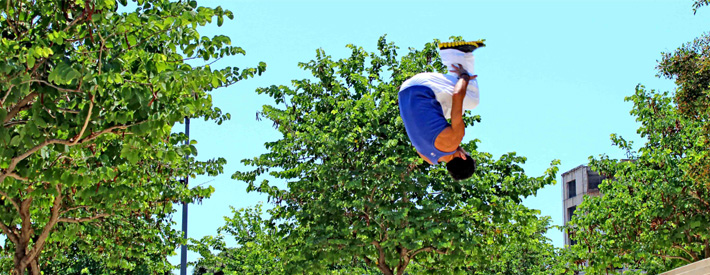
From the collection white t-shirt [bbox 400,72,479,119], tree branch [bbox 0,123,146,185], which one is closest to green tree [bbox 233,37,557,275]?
tree branch [bbox 0,123,146,185]

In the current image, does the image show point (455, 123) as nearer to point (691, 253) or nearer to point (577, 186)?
point (691, 253)

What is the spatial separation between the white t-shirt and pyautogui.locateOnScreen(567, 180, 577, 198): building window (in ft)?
260

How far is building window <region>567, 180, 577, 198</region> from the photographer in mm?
83537

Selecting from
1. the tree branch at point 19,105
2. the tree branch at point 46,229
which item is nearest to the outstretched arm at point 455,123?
the tree branch at point 19,105

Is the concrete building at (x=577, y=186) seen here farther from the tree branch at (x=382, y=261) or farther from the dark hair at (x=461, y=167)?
the dark hair at (x=461, y=167)

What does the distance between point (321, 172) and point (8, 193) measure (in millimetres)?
8440

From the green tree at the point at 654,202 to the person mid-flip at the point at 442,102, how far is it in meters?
17.5

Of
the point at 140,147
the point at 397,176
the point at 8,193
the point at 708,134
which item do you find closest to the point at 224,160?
the point at 397,176

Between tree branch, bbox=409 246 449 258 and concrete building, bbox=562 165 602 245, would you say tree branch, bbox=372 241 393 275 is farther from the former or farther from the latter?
concrete building, bbox=562 165 602 245

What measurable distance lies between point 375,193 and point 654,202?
937cm

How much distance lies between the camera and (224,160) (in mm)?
21094

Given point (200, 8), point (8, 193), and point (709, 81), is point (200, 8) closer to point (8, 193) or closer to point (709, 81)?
point (8, 193)

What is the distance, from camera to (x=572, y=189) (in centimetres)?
8438

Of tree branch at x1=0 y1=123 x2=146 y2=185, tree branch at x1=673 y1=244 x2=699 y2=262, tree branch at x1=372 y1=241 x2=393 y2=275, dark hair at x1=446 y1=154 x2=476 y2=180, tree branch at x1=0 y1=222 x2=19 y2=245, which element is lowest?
dark hair at x1=446 y1=154 x2=476 y2=180
